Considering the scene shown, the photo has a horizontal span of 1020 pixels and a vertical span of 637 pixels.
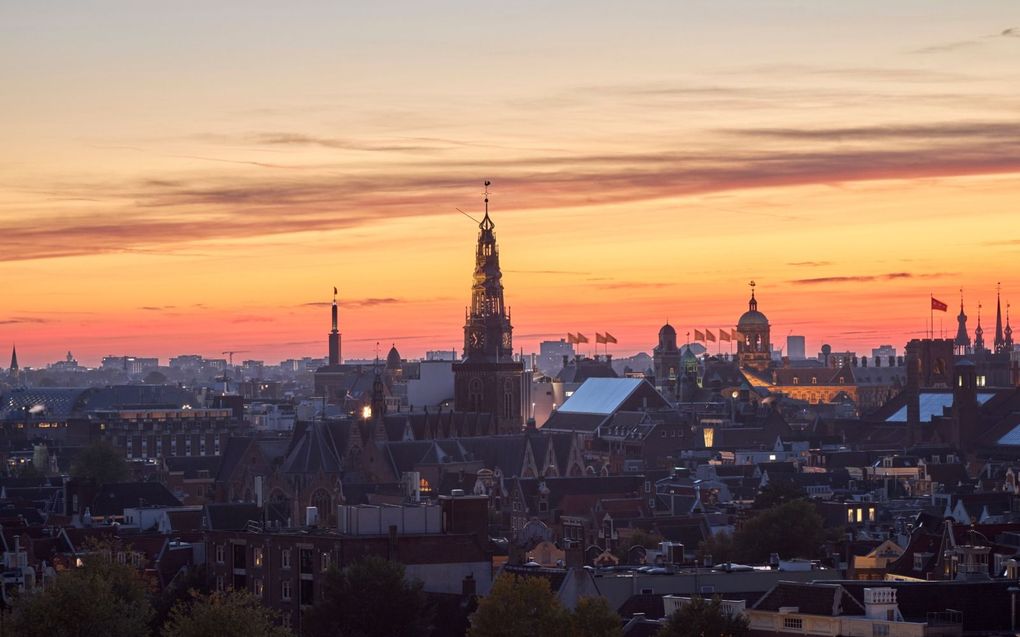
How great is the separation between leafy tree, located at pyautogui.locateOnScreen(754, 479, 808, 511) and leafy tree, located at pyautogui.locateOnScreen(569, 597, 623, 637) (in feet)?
257

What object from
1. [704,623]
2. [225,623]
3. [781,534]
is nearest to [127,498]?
[781,534]

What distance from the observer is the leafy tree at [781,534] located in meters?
149

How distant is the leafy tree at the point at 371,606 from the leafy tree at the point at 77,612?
24.5ft

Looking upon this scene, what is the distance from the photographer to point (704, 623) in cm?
9144

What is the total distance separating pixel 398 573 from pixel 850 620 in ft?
74.2

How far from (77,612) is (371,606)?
11770mm

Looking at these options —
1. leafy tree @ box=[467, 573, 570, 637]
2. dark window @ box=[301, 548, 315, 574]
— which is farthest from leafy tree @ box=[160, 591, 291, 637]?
dark window @ box=[301, 548, 315, 574]

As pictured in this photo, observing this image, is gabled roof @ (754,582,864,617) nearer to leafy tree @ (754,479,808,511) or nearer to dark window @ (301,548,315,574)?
dark window @ (301,548,315,574)

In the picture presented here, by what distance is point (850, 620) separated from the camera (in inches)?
3590

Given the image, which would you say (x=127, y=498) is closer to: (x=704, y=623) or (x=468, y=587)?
(x=468, y=587)

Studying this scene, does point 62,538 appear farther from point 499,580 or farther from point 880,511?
point 880,511

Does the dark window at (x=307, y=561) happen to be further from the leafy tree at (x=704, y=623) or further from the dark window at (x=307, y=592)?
the leafy tree at (x=704, y=623)

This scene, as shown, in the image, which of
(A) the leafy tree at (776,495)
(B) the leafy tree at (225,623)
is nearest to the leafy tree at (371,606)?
(B) the leafy tree at (225,623)

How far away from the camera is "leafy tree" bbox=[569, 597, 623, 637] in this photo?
9300 cm
